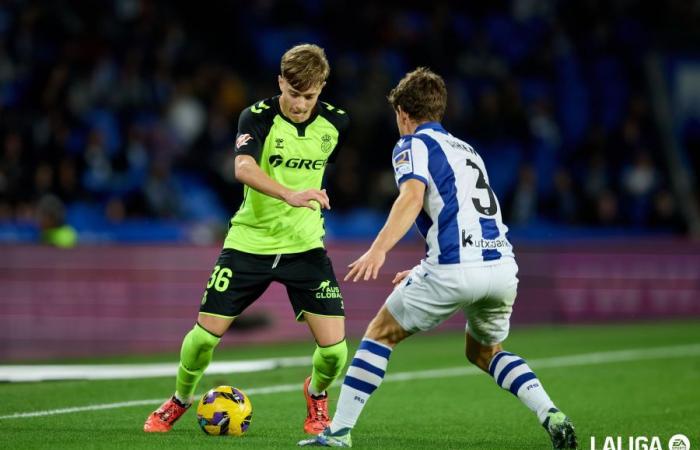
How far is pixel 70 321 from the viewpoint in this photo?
15578 millimetres

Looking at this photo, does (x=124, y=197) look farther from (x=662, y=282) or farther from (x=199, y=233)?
(x=662, y=282)

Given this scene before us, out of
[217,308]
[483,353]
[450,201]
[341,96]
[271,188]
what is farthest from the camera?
[341,96]

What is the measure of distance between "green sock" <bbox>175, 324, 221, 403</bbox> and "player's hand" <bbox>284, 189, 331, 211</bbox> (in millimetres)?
1165

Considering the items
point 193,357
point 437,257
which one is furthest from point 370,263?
point 193,357

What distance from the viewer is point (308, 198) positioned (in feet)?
23.1

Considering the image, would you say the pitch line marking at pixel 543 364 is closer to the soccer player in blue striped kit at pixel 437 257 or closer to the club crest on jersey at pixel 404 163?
the soccer player in blue striped kit at pixel 437 257

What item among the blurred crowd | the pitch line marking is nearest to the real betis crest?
the pitch line marking

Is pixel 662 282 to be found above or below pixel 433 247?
below

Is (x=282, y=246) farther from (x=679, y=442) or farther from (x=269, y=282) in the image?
(x=679, y=442)

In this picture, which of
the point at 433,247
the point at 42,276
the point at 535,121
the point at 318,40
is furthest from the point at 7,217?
the point at 433,247

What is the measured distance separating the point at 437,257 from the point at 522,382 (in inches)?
37.2

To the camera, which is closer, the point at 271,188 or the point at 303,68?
the point at 271,188

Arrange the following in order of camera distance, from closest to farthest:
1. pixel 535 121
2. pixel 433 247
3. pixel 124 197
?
pixel 433 247
pixel 124 197
pixel 535 121

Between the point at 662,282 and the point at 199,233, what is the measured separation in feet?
22.3
